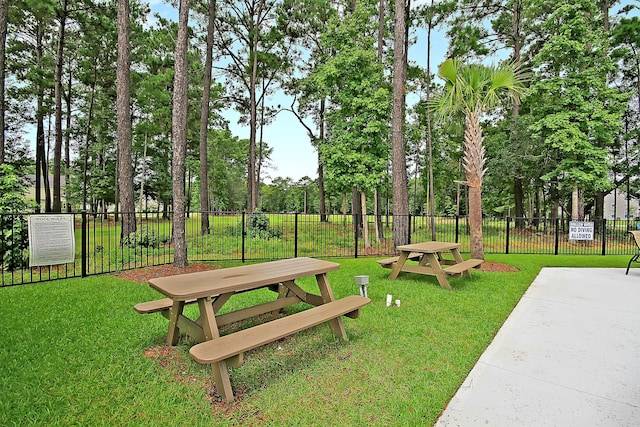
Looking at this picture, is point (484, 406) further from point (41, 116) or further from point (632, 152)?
point (41, 116)

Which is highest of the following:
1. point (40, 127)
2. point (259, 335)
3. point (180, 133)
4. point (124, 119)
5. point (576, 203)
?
point (40, 127)

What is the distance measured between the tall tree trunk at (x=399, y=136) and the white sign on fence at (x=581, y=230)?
5164 mm

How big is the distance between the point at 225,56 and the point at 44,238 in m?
12.9

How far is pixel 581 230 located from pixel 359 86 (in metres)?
7.94

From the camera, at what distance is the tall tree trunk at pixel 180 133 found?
6.15 m

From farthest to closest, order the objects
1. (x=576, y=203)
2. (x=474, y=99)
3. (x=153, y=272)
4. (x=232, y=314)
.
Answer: (x=576, y=203) → (x=474, y=99) → (x=153, y=272) → (x=232, y=314)

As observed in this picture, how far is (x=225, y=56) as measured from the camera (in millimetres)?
15797

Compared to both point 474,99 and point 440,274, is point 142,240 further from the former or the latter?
point 474,99

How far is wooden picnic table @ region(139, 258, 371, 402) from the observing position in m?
2.23

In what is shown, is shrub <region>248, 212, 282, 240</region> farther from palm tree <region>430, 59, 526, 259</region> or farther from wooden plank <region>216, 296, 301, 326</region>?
wooden plank <region>216, 296, 301, 326</region>

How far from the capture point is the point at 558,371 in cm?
276

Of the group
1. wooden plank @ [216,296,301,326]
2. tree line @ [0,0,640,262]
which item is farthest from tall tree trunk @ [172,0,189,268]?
wooden plank @ [216,296,301,326]

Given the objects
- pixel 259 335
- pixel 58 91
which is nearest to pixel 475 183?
pixel 259 335

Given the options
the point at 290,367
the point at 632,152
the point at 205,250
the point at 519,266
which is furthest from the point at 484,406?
the point at 632,152
